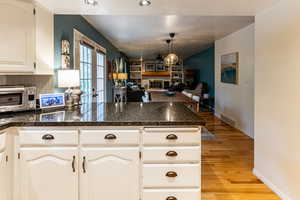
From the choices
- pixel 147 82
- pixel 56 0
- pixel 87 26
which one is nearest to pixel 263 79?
pixel 56 0

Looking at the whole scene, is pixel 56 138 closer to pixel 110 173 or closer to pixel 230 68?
pixel 110 173

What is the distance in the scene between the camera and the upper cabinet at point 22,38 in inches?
82.9

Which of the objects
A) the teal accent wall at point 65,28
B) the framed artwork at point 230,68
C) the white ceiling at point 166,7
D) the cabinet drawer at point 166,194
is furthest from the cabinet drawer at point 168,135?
the framed artwork at point 230,68

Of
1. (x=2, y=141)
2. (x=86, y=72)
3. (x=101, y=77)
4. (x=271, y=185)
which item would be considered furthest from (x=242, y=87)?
(x=2, y=141)

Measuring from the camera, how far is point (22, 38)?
2195 mm

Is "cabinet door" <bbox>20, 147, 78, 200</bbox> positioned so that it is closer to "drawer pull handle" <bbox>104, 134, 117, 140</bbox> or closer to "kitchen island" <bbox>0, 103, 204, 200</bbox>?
"kitchen island" <bbox>0, 103, 204, 200</bbox>

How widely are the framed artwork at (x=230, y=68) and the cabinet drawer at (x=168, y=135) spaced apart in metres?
4.05

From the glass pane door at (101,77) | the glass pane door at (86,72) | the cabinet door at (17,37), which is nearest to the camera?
the cabinet door at (17,37)

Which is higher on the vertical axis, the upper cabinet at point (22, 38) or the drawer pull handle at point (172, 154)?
the upper cabinet at point (22, 38)

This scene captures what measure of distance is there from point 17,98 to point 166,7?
5.89 ft

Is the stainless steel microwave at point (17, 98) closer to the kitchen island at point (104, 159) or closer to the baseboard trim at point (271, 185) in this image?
the kitchen island at point (104, 159)

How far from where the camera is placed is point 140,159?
6.07 feet

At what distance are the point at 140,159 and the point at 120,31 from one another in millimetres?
4011

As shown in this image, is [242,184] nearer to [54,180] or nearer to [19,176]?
[54,180]
